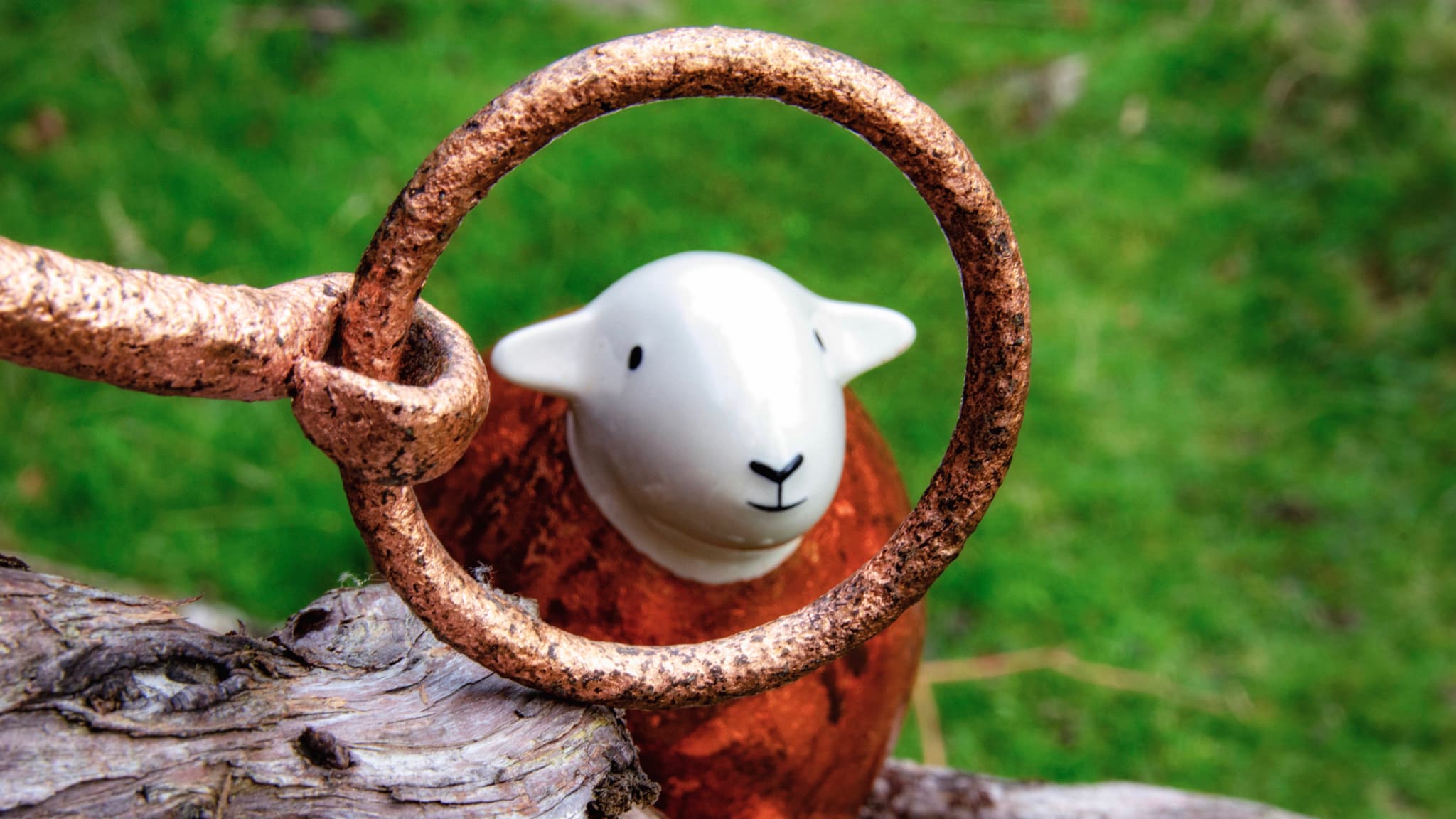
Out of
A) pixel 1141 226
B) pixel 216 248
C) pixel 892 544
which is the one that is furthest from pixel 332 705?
pixel 1141 226

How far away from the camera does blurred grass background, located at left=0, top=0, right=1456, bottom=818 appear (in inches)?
62.4

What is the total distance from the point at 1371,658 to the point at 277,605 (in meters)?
1.52

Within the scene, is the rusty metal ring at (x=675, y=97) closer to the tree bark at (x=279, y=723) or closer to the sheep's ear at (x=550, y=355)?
the tree bark at (x=279, y=723)

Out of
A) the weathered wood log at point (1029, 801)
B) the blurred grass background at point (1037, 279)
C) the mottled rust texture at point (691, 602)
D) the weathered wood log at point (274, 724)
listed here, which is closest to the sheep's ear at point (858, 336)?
the mottled rust texture at point (691, 602)

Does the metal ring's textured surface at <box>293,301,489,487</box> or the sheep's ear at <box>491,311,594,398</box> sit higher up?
the sheep's ear at <box>491,311,594,398</box>

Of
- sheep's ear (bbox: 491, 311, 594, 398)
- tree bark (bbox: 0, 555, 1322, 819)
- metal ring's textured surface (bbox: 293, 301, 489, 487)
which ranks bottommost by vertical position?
tree bark (bbox: 0, 555, 1322, 819)

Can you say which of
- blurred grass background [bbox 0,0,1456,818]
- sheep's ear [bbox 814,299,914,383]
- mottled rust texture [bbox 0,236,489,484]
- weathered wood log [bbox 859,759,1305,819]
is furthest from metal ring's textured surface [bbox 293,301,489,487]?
blurred grass background [bbox 0,0,1456,818]

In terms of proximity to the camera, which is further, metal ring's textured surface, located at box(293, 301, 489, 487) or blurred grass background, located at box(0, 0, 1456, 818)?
blurred grass background, located at box(0, 0, 1456, 818)

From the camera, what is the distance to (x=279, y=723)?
75cm

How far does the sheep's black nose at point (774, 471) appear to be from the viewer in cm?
86

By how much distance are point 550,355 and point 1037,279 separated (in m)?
1.27

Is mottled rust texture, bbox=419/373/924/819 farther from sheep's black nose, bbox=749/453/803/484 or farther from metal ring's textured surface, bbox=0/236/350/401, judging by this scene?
metal ring's textured surface, bbox=0/236/350/401

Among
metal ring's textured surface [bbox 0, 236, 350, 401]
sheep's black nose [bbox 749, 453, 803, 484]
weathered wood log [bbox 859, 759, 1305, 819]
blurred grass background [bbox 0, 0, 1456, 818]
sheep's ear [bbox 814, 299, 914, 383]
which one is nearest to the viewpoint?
metal ring's textured surface [bbox 0, 236, 350, 401]

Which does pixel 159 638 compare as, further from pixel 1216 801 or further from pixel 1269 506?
pixel 1269 506
